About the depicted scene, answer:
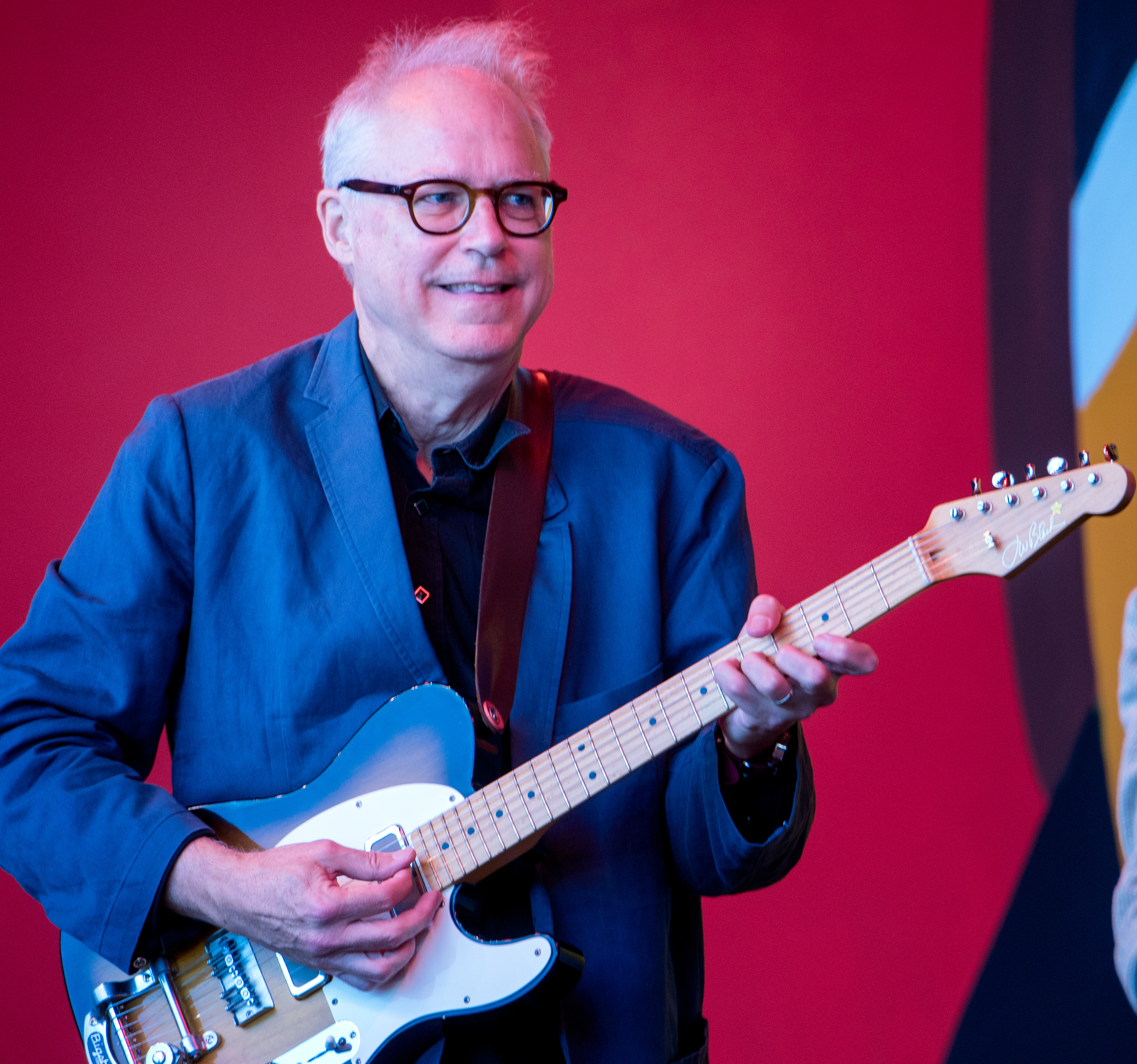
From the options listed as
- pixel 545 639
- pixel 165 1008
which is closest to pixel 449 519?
pixel 545 639

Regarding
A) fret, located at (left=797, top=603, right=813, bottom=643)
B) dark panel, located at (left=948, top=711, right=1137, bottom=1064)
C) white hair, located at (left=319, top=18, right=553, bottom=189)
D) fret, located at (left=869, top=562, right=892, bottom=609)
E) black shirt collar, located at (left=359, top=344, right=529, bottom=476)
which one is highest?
white hair, located at (left=319, top=18, right=553, bottom=189)

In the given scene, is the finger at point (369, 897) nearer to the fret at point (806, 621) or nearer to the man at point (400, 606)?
the man at point (400, 606)

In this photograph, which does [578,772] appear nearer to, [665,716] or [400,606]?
[665,716]

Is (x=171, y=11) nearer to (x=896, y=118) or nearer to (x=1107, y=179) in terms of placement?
(x=896, y=118)

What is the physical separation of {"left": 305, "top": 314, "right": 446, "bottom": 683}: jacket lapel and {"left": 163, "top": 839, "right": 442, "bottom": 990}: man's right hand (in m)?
0.27

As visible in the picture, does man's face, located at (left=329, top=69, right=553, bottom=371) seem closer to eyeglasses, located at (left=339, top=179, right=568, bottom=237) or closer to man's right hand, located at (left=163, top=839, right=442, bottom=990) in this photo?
eyeglasses, located at (left=339, top=179, right=568, bottom=237)

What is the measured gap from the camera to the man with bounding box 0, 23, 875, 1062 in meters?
1.42

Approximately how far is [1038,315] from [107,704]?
2044 mm

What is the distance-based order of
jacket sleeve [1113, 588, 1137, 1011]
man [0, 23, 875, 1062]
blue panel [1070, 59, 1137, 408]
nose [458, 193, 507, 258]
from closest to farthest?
jacket sleeve [1113, 588, 1137, 1011]
man [0, 23, 875, 1062]
nose [458, 193, 507, 258]
blue panel [1070, 59, 1137, 408]

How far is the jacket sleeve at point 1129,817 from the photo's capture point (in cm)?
94

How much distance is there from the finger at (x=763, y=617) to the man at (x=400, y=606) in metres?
0.05

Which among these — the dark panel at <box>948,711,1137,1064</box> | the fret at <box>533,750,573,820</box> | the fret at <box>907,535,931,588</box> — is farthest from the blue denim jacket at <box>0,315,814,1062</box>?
the dark panel at <box>948,711,1137,1064</box>

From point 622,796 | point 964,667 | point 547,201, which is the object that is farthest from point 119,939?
point 964,667

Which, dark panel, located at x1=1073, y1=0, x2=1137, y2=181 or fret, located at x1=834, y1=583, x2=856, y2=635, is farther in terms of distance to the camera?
dark panel, located at x1=1073, y1=0, x2=1137, y2=181
